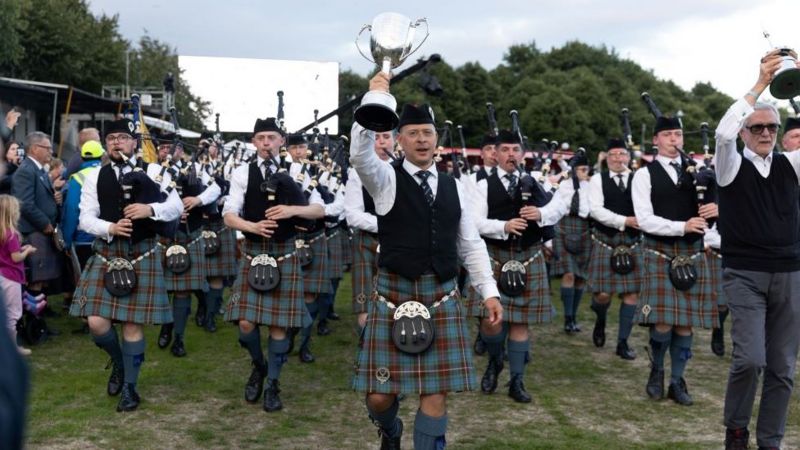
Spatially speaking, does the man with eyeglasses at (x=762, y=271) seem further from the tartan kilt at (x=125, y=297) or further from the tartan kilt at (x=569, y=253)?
the tartan kilt at (x=569, y=253)

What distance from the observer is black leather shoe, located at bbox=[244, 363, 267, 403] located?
17.2 feet

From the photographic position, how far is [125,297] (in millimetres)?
5004

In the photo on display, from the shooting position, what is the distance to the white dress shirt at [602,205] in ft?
21.4

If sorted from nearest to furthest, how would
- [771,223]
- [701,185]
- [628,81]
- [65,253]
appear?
1. [771,223]
2. [701,185]
3. [65,253]
4. [628,81]

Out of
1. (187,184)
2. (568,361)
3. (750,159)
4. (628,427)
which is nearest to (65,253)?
(187,184)

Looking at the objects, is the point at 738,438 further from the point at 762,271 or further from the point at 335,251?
the point at 335,251

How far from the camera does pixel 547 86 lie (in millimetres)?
42438

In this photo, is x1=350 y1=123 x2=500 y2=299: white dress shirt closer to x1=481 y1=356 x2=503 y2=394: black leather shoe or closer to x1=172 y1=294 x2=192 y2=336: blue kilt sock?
x1=481 y1=356 x2=503 y2=394: black leather shoe

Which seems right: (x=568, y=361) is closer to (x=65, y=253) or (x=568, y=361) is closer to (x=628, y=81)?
(x=65, y=253)

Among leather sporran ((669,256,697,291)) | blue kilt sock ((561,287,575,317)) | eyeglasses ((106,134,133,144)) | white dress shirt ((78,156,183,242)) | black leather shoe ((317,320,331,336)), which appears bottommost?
black leather shoe ((317,320,331,336))

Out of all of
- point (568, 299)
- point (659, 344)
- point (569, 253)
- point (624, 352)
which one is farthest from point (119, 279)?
point (569, 253)

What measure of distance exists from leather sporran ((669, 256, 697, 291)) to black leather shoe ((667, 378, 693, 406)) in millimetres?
624

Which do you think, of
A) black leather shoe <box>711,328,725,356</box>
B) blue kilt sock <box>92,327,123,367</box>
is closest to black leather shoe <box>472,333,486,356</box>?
black leather shoe <box>711,328,725,356</box>

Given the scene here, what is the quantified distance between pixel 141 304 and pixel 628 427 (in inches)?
116
